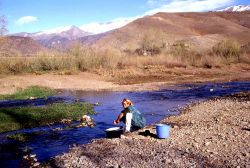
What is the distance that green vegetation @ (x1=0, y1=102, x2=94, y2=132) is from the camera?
55.6 ft

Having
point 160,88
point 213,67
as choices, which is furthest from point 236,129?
point 213,67

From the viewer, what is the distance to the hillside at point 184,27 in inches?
4302

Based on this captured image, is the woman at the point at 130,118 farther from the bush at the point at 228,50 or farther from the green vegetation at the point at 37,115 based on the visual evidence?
the bush at the point at 228,50

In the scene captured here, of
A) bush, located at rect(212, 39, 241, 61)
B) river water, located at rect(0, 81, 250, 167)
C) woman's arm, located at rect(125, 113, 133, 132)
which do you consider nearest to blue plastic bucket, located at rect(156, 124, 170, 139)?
woman's arm, located at rect(125, 113, 133, 132)

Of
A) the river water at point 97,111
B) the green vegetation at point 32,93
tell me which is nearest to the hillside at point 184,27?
the green vegetation at point 32,93

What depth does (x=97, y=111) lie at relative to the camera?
66.6 feet

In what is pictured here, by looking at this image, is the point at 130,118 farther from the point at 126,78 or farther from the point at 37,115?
the point at 126,78

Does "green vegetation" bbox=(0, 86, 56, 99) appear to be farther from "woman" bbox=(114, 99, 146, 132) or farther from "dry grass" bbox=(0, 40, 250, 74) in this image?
"woman" bbox=(114, 99, 146, 132)

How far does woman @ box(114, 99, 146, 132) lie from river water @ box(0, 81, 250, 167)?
1.13 m

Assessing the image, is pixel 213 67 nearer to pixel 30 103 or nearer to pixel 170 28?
pixel 30 103

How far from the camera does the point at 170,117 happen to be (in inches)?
681

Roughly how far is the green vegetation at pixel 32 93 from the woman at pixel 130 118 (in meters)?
13.8

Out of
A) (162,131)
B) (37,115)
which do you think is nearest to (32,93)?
(37,115)

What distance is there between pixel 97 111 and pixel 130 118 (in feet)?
21.4
